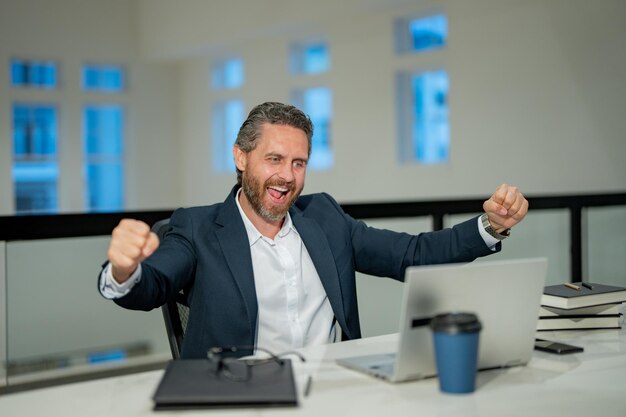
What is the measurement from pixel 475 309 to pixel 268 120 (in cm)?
95

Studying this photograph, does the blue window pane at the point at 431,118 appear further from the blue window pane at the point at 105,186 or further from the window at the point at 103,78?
the blue window pane at the point at 105,186

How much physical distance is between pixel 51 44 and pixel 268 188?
32.9 ft

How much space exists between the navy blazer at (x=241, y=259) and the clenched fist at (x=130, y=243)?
0.63 ft

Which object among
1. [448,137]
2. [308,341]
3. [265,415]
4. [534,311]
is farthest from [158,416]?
[448,137]

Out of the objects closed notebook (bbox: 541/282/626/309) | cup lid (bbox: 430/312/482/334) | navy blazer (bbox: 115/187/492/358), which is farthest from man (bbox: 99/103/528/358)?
cup lid (bbox: 430/312/482/334)

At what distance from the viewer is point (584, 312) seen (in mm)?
1921

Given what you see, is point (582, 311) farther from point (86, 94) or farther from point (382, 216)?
point (86, 94)

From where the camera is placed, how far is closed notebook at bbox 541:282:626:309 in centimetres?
184

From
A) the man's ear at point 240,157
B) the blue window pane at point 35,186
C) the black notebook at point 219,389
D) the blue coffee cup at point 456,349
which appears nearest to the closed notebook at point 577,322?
the blue coffee cup at point 456,349

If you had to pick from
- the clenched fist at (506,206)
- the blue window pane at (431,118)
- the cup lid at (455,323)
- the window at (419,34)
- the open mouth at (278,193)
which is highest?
the window at (419,34)

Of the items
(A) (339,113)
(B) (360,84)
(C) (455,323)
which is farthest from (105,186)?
(C) (455,323)

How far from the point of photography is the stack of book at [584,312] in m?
1.89

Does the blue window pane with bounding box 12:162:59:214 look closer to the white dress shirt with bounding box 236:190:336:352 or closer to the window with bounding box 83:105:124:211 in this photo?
the window with bounding box 83:105:124:211

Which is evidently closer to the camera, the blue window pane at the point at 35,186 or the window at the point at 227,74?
the blue window pane at the point at 35,186
